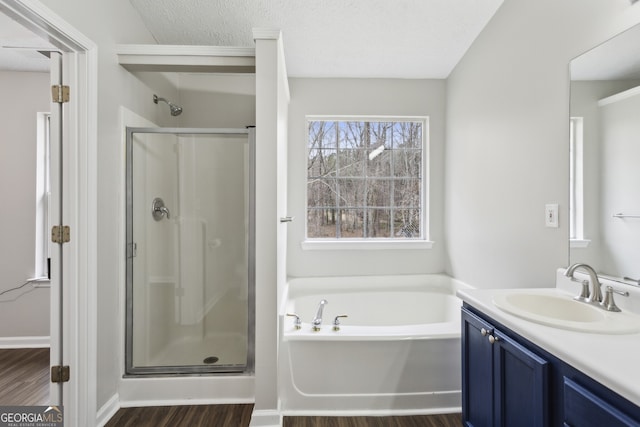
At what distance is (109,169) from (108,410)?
1414 millimetres

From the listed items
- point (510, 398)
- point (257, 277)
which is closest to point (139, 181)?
point (257, 277)

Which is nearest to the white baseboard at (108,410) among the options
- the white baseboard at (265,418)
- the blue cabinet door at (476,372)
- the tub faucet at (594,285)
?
the white baseboard at (265,418)

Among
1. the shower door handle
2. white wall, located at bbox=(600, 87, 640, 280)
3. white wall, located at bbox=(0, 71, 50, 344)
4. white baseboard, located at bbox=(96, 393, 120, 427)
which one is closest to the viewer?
white wall, located at bbox=(600, 87, 640, 280)

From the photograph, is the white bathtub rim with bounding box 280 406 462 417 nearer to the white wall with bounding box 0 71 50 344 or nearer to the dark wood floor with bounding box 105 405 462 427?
the dark wood floor with bounding box 105 405 462 427

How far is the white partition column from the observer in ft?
5.55

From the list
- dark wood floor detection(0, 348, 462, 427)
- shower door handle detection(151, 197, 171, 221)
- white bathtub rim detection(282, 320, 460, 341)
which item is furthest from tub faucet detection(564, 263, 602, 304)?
shower door handle detection(151, 197, 171, 221)

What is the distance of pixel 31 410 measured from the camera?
162 centimetres

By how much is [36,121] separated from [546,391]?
3.86m

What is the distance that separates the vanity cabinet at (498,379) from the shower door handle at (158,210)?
1.94m

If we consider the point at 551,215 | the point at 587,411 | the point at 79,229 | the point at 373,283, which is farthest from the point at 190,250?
the point at 551,215

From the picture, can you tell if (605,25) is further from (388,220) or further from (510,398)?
(388,220)

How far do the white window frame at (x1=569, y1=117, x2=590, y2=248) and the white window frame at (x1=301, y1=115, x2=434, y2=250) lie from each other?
1349 mm

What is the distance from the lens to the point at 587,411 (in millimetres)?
807

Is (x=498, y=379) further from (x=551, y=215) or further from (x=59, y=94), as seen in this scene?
Result: (x=59, y=94)
